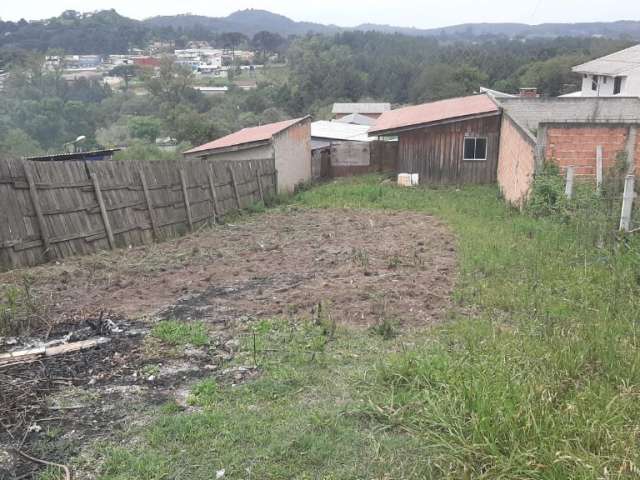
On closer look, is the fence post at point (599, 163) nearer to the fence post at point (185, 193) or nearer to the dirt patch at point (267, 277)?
the dirt patch at point (267, 277)

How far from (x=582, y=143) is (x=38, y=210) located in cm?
1066

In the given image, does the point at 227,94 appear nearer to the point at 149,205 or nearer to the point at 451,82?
the point at 451,82

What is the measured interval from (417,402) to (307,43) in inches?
4640

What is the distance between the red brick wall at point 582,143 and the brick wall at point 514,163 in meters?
0.49

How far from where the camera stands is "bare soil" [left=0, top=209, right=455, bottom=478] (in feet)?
13.1

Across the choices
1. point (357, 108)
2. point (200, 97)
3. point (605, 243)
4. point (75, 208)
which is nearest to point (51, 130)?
point (200, 97)

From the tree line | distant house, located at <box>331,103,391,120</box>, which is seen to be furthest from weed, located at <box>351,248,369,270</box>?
distant house, located at <box>331,103,391,120</box>

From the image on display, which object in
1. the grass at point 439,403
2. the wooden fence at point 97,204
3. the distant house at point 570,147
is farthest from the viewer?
the distant house at point 570,147

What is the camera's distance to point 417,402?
3814 millimetres

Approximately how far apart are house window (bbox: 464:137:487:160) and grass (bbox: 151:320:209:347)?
15.5m

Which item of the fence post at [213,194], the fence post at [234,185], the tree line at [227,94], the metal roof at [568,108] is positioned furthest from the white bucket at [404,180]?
the tree line at [227,94]

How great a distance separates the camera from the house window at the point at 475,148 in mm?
19125

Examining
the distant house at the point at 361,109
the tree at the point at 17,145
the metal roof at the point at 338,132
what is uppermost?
the metal roof at the point at 338,132

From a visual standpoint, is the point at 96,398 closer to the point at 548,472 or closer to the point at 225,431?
the point at 225,431
